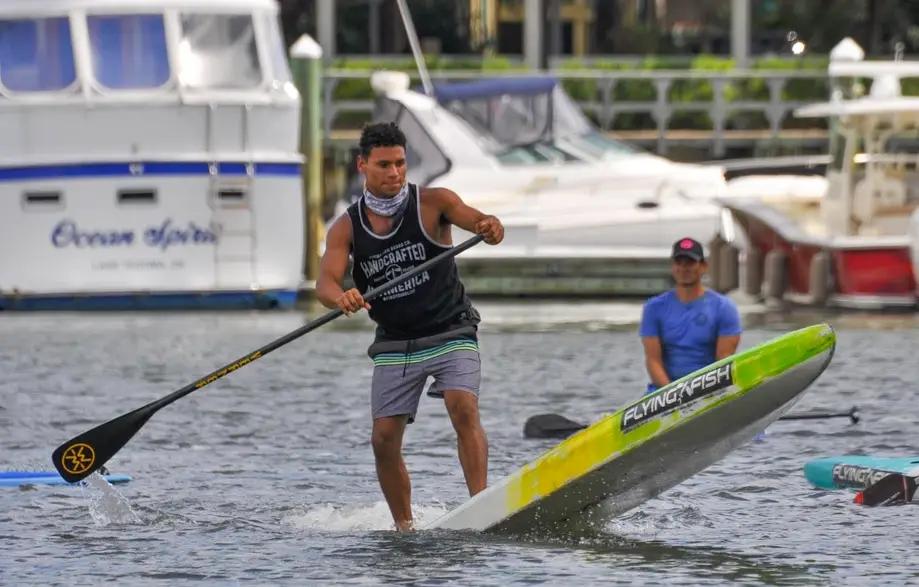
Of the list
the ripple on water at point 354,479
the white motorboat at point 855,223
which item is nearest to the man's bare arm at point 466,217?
the ripple on water at point 354,479

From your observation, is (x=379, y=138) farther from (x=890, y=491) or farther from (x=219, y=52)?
(x=219, y=52)

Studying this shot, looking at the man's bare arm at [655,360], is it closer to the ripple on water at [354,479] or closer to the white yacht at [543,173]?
the ripple on water at [354,479]

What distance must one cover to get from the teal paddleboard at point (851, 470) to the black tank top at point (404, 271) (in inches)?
85.6

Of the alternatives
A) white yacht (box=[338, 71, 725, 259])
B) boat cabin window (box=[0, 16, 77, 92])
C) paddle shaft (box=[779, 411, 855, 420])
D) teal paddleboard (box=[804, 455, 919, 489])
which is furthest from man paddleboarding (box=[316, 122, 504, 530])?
white yacht (box=[338, 71, 725, 259])

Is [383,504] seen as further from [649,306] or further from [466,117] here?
[466,117]

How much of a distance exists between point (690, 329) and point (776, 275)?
11306mm

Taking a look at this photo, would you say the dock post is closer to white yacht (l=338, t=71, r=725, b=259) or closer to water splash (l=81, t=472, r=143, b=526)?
white yacht (l=338, t=71, r=725, b=259)

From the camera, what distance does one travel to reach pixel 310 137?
2555 cm

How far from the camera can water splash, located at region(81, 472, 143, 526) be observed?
34.0ft

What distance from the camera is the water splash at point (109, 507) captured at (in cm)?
1037

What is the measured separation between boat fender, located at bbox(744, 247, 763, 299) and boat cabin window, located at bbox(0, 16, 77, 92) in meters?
6.79

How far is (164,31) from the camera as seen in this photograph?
23.2 meters

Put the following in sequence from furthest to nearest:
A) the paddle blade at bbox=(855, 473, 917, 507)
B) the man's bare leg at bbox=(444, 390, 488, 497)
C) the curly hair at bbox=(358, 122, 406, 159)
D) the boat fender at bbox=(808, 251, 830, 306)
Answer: the boat fender at bbox=(808, 251, 830, 306) → the paddle blade at bbox=(855, 473, 917, 507) → the man's bare leg at bbox=(444, 390, 488, 497) → the curly hair at bbox=(358, 122, 406, 159)

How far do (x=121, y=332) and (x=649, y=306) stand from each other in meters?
10.2
